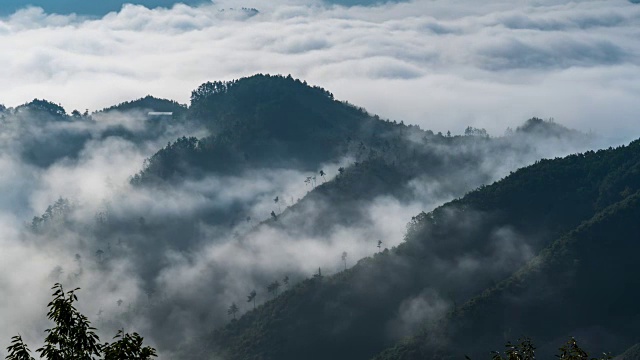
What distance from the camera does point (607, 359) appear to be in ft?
135

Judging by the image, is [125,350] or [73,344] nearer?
[125,350]

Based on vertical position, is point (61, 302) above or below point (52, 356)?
above

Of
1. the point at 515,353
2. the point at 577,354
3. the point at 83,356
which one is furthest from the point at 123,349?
the point at 577,354

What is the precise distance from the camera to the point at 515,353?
42062mm

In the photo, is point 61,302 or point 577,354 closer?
point 61,302

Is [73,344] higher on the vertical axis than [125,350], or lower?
higher

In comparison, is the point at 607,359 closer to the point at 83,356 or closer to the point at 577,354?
the point at 577,354

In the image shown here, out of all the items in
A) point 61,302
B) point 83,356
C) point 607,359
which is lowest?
point 607,359

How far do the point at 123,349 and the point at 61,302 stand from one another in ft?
13.1

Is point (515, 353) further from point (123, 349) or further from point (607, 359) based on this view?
point (123, 349)

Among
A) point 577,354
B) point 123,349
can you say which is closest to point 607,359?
point 577,354

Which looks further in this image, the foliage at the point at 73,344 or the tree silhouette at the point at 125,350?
the foliage at the point at 73,344

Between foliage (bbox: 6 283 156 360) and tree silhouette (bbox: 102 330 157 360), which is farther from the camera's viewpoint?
foliage (bbox: 6 283 156 360)

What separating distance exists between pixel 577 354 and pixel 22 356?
95.0ft
